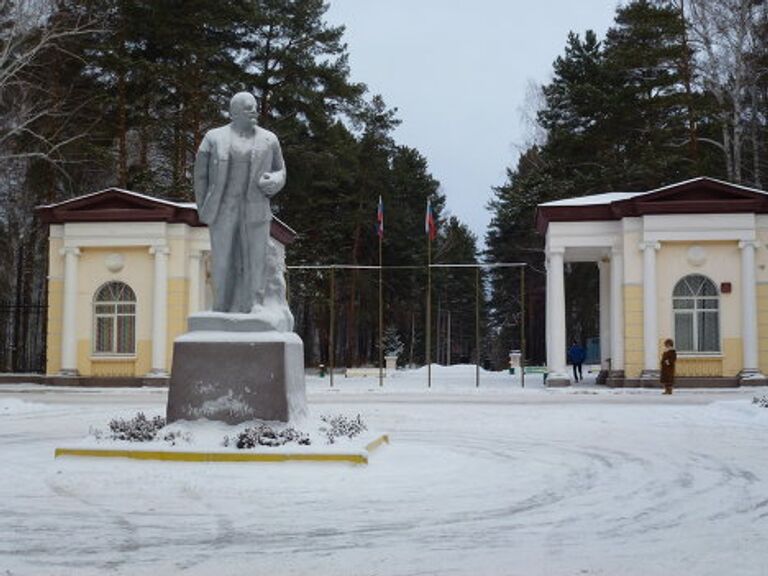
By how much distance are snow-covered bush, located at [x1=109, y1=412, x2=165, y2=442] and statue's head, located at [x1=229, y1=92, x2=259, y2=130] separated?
A: 3.58m

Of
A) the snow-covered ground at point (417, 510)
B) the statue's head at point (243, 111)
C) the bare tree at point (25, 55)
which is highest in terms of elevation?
the bare tree at point (25, 55)

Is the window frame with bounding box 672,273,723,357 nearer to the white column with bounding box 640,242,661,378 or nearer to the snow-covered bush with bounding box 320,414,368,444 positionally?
the white column with bounding box 640,242,661,378

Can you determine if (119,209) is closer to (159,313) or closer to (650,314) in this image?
(159,313)

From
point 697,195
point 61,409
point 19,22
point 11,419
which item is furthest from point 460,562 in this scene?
point 19,22

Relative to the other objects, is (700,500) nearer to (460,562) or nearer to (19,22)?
(460,562)

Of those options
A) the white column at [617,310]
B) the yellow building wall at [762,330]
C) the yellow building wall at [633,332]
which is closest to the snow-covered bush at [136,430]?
the yellow building wall at [633,332]

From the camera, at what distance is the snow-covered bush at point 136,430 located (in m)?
9.91

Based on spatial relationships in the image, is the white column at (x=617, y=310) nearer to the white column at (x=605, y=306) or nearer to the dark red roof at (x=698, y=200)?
the dark red roof at (x=698, y=200)

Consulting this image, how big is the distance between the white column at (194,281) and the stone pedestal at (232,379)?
20186 mm

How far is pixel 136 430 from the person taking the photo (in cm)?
1007

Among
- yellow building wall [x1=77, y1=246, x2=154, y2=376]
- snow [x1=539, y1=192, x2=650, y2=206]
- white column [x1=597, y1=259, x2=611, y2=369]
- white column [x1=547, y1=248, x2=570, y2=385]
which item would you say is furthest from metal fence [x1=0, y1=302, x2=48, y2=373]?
white column [x1=597, y1=259, x2=611, y2=369]

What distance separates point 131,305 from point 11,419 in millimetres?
14065

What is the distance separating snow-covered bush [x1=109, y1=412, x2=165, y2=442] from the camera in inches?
390

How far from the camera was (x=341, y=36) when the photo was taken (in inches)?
1687
